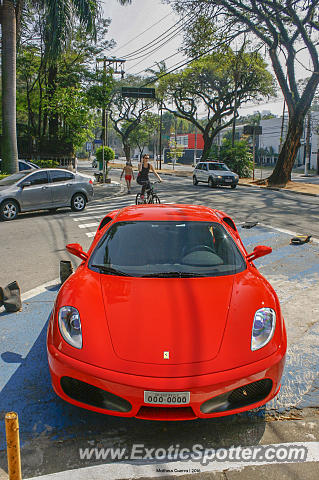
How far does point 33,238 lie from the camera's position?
34.2 ft

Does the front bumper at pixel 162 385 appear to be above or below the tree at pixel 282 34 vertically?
below

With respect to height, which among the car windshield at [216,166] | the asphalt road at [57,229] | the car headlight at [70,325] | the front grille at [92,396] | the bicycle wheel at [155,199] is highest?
the car windshield at [216,166]

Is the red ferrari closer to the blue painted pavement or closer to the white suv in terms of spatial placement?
the blue painted pavement

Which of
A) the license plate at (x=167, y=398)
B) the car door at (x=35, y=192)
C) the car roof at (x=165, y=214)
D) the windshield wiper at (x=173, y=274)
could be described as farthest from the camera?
the car door at (x=35, y=192)

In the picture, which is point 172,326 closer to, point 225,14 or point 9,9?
point 9,9

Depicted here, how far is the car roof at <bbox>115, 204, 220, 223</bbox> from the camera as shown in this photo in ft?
15.1

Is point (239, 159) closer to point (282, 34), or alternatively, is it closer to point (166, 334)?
point (282, 34)

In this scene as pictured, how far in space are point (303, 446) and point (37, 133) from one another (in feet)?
100

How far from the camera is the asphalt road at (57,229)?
7570 millimetres

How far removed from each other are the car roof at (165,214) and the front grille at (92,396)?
2013 mm

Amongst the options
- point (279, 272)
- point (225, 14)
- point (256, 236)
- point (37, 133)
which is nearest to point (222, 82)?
point (225, 14)

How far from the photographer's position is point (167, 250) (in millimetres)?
4266

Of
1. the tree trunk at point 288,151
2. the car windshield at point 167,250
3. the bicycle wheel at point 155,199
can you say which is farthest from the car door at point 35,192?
the tree trunk at point 288,151

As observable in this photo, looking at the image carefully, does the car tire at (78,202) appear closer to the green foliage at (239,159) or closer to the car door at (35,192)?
the car door at (35,192)
